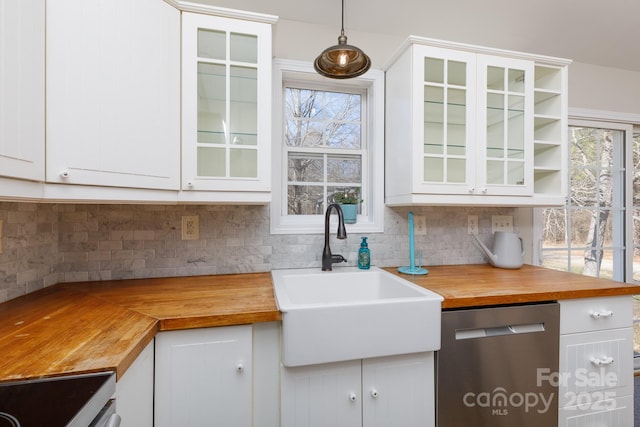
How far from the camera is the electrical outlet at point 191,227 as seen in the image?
5.38ft

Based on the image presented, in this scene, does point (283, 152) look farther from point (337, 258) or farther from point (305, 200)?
point (337, 258)

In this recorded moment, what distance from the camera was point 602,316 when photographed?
1.42m

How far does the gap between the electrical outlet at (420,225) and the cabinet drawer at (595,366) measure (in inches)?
34.3

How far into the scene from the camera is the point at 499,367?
1294 mm

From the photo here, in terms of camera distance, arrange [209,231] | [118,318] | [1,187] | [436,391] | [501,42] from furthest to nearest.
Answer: [501,42] → [209,231] → [436,391] → [118,318] → [1,187]

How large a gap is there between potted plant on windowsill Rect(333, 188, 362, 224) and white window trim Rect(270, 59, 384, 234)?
50mm

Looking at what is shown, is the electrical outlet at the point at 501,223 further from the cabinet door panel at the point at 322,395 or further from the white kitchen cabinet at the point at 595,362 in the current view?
the cabinet door panel at the point at 322,395

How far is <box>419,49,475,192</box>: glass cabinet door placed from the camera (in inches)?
64.5

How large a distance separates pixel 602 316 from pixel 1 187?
235 centimetres

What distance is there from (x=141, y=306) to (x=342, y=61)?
1.27 m

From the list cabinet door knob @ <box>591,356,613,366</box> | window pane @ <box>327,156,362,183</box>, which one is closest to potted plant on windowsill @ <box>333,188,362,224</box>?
window pane @ <box>327,156,362,183</box>

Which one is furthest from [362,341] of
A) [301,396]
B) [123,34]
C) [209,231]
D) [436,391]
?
[123,34]

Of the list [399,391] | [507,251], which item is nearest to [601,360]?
[507,251]

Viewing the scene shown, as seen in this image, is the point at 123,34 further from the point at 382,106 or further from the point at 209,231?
the point at 382,106
